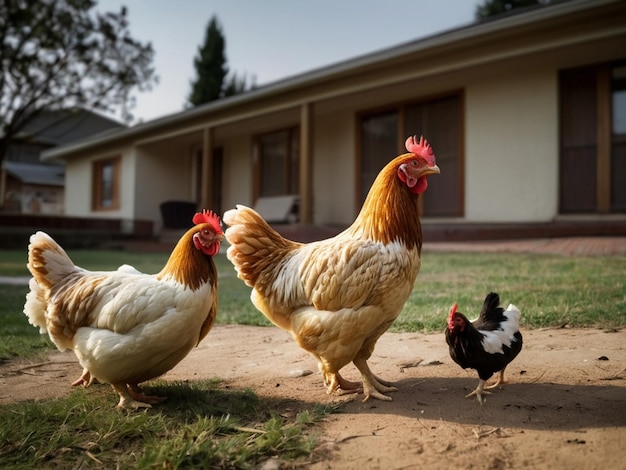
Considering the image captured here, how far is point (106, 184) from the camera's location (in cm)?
1975

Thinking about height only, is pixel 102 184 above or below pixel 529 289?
above

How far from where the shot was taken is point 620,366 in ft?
8.63

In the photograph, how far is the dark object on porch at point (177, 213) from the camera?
→ 16.4 meters

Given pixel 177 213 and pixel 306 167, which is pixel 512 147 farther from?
pixel 177 213

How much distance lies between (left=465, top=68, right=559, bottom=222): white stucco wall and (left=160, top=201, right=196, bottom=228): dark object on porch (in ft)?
32.7

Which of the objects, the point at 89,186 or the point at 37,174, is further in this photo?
the point at 37,174

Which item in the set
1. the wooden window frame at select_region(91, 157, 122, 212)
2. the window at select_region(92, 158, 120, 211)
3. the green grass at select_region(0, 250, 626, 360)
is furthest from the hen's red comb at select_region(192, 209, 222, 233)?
the wooden window frame at select_region(91, 157, 122, 212)

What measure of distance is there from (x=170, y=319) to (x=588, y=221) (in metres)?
8.89

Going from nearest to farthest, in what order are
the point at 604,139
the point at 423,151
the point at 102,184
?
the point at 423,151 → the point at 604,139 → the point at 102,184

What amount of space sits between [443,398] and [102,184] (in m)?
20.3

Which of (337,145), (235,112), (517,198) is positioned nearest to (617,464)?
(517,198)

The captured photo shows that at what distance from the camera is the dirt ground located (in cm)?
178

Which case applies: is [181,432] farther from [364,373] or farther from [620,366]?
[620,366]

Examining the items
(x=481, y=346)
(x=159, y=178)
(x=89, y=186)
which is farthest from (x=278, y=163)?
(x=481, y=346)
